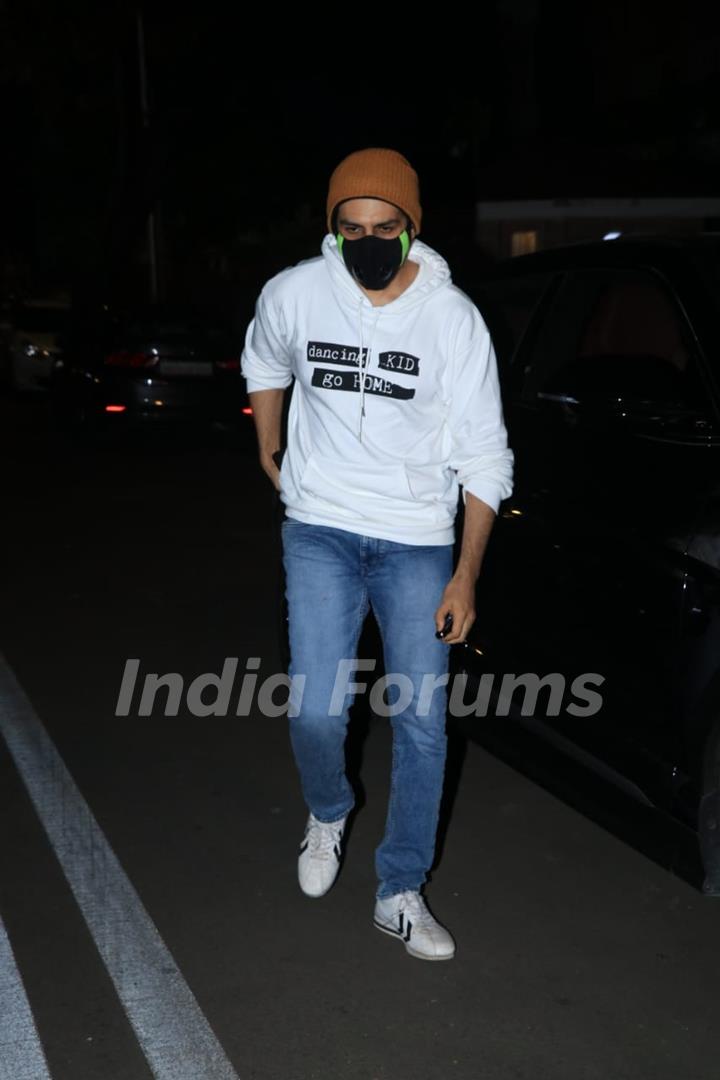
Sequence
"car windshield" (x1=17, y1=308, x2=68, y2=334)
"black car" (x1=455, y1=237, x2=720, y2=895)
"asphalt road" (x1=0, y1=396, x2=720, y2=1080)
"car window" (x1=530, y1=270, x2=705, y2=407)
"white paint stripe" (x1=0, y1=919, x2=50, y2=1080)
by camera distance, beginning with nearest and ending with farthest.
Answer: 1. "white paint stripe" (x1=0, y1=919, x2=50, y2=1080)
2. "asphalt road" (x1=0, y1=396, x2=720, y2=1080)
3. "black car" (x1=455, y1=237, x2=720, y2=895)
4. "car window" (x1=530, y1=270, x2=705, y2=407)
5. "car windshield" (x1=17, y1=308, x2=68, y2=334)

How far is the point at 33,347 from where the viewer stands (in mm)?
20125

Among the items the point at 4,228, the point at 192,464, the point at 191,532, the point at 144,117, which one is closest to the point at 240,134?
the point at 144,117

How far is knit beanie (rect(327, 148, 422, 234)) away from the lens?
357cm

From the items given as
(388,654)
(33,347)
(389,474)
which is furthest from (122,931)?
(33,347)

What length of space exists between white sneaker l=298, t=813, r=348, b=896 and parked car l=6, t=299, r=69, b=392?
53.0ft

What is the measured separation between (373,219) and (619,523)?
1.00m

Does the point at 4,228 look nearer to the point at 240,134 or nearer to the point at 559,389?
the point at 240,134

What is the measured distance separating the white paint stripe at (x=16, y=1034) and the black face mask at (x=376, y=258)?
1.91 meters

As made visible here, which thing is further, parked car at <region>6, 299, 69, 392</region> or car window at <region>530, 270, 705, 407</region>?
parked car at <region>6, 299, 69, 392</region>

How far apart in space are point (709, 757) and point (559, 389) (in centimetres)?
141

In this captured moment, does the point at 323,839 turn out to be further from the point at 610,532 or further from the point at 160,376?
the point at 160,376

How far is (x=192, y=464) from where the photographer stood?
45.4 ft

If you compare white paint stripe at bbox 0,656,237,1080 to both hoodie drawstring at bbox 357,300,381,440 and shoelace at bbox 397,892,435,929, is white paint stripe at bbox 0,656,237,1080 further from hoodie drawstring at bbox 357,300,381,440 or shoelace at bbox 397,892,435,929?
hoodie drawstring at bbox 357,300,381,440

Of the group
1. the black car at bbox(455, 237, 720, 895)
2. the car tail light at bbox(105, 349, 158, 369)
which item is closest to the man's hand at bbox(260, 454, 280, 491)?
the black car at bbox(455, 237, 720, 895)
